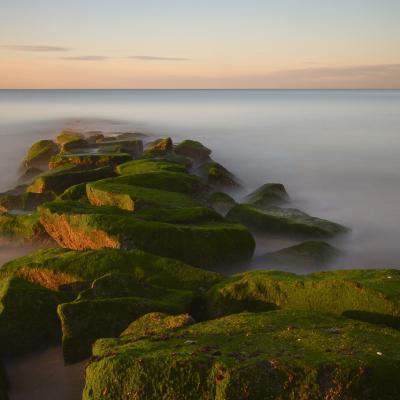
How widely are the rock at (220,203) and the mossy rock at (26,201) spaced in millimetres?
4463

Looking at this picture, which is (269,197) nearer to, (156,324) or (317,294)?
(317,294)

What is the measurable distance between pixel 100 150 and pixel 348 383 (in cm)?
1688

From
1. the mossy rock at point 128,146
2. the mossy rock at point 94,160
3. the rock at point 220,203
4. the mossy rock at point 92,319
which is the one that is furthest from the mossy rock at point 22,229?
the mossy rock at point 128,146

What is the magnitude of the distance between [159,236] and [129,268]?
4.96 ft

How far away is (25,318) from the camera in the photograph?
21.8 ft

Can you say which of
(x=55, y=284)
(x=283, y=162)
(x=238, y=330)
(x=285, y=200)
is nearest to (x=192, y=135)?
(x=283, y=162)

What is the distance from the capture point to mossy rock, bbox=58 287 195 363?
6145mm

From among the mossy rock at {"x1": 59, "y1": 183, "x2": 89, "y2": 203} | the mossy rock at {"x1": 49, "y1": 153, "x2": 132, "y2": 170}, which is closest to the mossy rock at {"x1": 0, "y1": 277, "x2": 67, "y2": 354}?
the mossy rock at {"x1": 59, "y1": 183, "x2": 89, "y2": 203}

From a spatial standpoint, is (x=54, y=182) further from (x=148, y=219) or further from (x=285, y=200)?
(x=285, y=200)

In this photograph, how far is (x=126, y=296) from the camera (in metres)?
6.74

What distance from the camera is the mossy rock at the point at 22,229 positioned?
11141 millimetres

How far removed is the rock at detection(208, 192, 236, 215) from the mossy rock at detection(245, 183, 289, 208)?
2.89 feet

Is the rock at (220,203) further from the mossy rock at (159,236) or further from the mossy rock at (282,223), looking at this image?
the mossy rock at (159,236)

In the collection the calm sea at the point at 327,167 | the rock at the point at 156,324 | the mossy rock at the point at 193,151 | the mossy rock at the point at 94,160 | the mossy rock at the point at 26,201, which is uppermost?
the mossy rock at the point at 94,160
